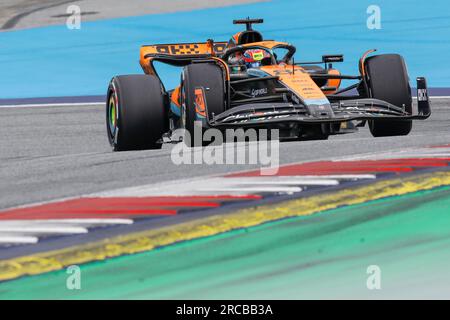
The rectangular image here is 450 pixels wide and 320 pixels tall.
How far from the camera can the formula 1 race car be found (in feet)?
35.8

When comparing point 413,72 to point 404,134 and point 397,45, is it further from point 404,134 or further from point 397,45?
point 404,134

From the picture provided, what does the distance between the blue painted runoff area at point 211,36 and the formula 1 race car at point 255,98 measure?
6.91 metres

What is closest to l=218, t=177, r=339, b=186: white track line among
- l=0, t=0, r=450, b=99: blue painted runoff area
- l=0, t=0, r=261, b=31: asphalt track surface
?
l=0, t=0, r=450, b=99: blue painted runoff area

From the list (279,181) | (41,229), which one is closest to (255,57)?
(279,181)

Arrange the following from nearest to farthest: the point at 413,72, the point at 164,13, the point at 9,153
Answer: the point at 9,153
the point at 413,72
the point at 164,13

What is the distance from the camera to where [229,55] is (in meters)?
12.5

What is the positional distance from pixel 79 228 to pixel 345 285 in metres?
2.03

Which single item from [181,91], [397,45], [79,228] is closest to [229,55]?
[181,91]

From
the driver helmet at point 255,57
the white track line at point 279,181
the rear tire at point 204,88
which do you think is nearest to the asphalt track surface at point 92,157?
the rear tire at point 204,88

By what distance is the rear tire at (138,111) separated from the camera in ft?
38.0

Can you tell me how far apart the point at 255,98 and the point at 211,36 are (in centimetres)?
1057

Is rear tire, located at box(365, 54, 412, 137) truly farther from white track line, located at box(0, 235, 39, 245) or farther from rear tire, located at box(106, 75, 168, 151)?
white track line, located at box(0, 235, 39, 245)

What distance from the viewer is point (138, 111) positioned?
38.1 ft

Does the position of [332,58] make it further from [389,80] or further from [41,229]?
[41,229]
